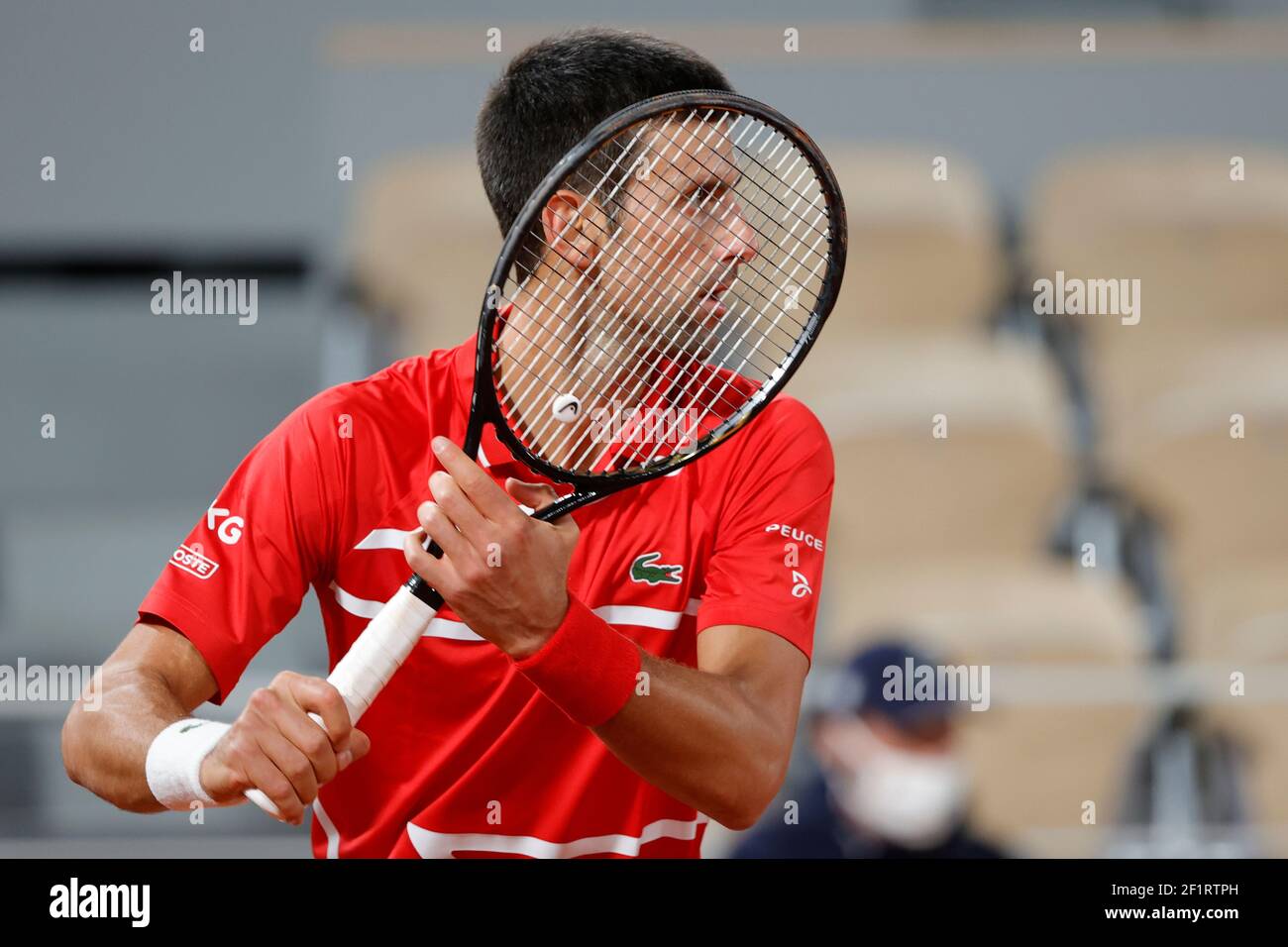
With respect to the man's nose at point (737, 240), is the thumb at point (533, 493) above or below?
below

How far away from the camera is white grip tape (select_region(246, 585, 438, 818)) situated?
0.87 meters

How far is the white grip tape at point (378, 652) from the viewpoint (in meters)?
0.87

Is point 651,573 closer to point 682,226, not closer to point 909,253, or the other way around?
point 682,226

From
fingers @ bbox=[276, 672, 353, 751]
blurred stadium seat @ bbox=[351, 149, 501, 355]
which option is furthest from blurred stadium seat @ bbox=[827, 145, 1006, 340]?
fingers @ bbox=[276, 672, 353, 751]

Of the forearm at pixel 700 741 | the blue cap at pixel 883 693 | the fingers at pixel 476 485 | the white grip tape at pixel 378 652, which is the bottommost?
the blue cap at pixel 883 693

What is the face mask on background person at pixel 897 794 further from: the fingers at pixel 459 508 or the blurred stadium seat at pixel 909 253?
the fingers at pixel 459 508

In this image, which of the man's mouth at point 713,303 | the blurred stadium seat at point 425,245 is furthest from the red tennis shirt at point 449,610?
the blurred stadium seat at point 425,245

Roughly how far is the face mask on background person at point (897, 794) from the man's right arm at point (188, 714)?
0.92m

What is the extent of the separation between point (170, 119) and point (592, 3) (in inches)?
28.8

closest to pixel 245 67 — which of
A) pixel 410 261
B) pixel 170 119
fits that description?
pixel 170 119
